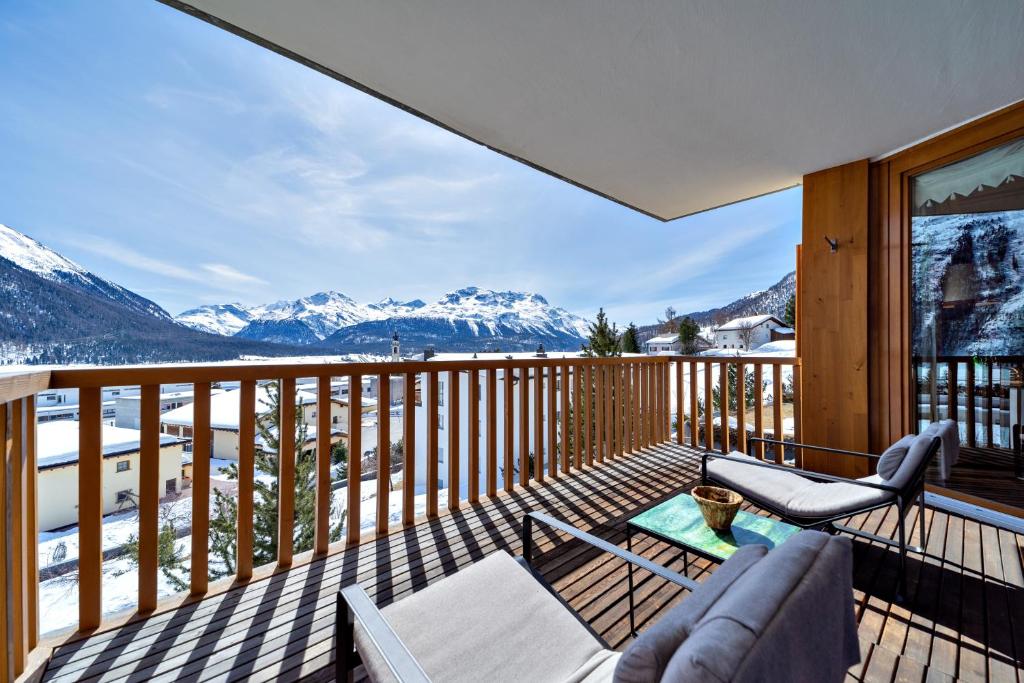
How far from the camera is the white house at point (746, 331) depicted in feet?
33.8

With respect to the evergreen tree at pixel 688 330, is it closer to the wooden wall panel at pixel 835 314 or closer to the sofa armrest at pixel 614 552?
the wooden wall panel at pixel 835 314

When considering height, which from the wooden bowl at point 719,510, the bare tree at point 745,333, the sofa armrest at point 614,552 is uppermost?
the bare tree at point 745,333

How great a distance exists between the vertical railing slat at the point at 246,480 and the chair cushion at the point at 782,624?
203 cm

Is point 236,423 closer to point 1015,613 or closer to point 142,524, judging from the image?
point 142,524

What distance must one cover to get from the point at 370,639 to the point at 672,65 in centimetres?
297

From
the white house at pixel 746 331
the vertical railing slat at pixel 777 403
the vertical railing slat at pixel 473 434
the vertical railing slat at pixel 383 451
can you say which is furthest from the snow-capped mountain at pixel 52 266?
the white house at pixel 746 331

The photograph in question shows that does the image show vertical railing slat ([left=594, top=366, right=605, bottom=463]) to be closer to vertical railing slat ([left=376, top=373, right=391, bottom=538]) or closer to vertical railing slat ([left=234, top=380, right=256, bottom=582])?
vertical railing slat ([left=376, top=373, right=391, bottom=538])

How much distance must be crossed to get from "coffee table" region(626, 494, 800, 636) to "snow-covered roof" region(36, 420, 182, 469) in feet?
6.94

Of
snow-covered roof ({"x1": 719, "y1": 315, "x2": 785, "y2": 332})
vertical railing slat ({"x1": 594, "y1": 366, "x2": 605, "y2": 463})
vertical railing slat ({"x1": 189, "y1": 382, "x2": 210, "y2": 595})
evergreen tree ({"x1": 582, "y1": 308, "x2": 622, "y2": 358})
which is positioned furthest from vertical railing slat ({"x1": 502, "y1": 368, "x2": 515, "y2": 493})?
evergreen tree ({"x1": 582, "y1": 308, "x2": 622, "y2": 358})

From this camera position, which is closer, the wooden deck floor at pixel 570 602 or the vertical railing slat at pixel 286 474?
the wooden deck floor at pixel 570 602

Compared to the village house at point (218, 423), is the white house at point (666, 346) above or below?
above

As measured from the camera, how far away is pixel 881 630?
152cm

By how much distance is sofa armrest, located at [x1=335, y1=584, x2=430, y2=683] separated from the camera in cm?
79

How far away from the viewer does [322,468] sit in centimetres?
207
